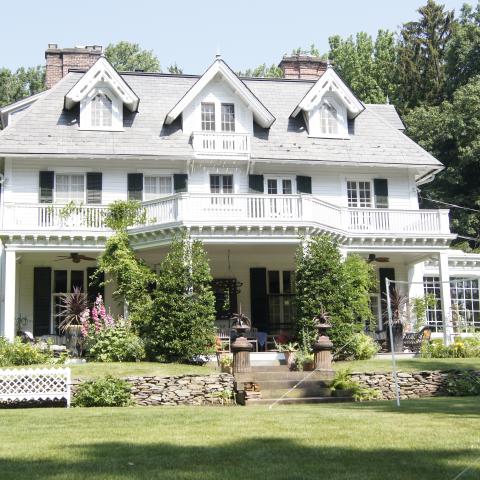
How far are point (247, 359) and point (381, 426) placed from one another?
293 inches

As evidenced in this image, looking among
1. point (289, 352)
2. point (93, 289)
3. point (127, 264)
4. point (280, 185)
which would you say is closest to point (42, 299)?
point (93, 289)

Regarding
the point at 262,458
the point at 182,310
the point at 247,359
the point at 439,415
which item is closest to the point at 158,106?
the point at 182,310

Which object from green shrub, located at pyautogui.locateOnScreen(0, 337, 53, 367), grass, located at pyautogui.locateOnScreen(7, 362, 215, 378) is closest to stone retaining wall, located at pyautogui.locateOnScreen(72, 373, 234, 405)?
grass, located at pyautogui.locateOnScreen(7, 362, 215, 378)

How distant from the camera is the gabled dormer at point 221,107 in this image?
1050 inches

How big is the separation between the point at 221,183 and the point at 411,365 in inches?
395

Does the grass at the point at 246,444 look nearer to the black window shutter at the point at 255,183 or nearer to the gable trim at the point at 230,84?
the black window shutter at the point at 255,183

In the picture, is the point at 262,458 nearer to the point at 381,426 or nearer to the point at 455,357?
the point at 381,426

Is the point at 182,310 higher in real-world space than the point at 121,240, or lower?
lower

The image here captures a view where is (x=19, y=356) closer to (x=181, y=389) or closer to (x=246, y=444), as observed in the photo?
(x=181, y=389)

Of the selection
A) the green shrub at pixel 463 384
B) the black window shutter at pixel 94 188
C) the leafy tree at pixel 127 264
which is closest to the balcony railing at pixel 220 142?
the black window shutter at pixel 94 188

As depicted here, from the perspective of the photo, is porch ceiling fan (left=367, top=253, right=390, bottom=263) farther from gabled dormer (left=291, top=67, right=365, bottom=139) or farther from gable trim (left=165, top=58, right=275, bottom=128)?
gable trim (left=165, top=58, right=275, bottom=128)

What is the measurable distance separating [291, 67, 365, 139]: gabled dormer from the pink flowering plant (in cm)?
1075

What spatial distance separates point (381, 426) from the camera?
36.6ft

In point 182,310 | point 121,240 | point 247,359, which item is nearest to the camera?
point 247,359
